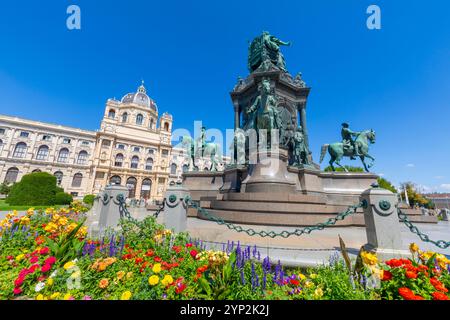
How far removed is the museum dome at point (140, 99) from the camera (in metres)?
72.6

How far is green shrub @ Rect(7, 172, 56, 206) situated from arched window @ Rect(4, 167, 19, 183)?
4625 centimetres

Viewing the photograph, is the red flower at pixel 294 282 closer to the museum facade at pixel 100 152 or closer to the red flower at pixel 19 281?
the red flower at pixel 19 281

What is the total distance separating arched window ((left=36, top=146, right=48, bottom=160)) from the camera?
2125 inches

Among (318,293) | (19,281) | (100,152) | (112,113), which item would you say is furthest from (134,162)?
(318,293)

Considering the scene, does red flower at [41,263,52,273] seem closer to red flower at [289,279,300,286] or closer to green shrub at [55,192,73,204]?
red flower at [289,279,300,286]

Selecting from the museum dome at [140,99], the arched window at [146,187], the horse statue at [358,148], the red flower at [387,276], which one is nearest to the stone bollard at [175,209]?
the red flower at [387,276]

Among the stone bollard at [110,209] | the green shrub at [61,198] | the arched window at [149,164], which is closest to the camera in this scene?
the stone bollard at [110,209]

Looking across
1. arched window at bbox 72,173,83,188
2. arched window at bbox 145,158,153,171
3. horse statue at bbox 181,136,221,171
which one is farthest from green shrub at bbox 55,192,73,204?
A: arched window at bbox 145,158,153,171

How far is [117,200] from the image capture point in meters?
5.63

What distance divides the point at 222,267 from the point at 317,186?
37.4 feet

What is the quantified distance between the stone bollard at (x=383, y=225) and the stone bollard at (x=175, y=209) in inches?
176

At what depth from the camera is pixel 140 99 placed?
7419cm
